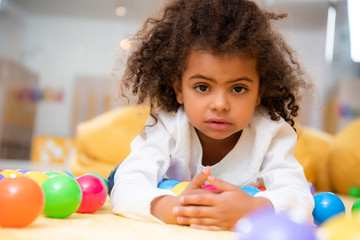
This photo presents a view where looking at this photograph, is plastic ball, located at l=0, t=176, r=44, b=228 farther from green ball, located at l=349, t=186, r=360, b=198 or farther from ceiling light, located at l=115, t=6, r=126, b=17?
→ ceiling light, located at l=115, t=6, r=126, b=17

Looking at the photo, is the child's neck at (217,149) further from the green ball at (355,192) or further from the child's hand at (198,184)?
the green ball at (355,192)

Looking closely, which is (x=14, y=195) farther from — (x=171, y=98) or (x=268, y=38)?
(x=268, y=38)

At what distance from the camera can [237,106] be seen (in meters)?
1.14

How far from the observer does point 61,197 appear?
912mm

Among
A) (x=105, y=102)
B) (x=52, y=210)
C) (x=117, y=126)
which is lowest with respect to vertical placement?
(x=52, y=210)

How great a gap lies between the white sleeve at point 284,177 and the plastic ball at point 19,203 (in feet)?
1.66

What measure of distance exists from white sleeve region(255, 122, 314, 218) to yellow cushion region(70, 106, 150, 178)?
4.94ft

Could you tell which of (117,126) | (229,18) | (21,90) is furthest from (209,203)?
(21,90)

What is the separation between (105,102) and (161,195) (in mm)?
3782

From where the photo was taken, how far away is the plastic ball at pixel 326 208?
1.11m

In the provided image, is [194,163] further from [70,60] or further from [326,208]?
[70,60]

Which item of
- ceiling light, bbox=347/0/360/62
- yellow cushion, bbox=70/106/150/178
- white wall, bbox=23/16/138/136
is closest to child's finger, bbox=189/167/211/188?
yellow cushion, bbox=70/106/150/178

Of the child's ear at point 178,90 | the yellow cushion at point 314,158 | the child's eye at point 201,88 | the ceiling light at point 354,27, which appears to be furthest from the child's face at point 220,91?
the ceiling light at point 354,27

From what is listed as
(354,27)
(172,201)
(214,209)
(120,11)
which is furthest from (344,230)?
(120,11)
